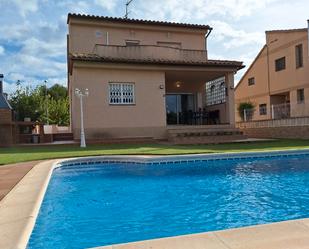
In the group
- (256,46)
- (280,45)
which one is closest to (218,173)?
(280,45)

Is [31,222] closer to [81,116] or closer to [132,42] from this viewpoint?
[81,116]

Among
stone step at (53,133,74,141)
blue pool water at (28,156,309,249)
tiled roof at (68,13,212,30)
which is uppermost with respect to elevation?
tiled roof at (68,13,212,30)

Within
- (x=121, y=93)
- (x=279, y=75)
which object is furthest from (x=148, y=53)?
(x=279, y=75)

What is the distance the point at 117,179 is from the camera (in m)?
10.0

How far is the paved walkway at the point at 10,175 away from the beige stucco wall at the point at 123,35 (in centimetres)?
1501

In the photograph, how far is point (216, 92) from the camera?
81.5 ft

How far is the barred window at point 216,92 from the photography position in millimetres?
23938

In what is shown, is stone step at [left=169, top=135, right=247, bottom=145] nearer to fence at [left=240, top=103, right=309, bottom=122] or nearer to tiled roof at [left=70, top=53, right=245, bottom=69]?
fence at [left=240, top=103, right=309, bottom=122]

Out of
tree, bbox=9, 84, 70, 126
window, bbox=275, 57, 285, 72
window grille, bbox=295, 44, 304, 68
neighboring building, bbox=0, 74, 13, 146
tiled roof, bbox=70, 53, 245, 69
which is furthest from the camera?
tree, bbox=9, 84, 70, 126

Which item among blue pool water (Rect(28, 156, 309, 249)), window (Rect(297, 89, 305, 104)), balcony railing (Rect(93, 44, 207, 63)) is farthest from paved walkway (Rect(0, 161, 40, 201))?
window (Rect(297, 89, 305, 104))

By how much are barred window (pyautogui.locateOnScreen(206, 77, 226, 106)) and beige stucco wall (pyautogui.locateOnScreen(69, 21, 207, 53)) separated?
3793mm

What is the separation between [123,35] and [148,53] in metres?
4.42

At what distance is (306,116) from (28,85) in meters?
42.5

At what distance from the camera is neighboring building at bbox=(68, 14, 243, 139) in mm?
20359
